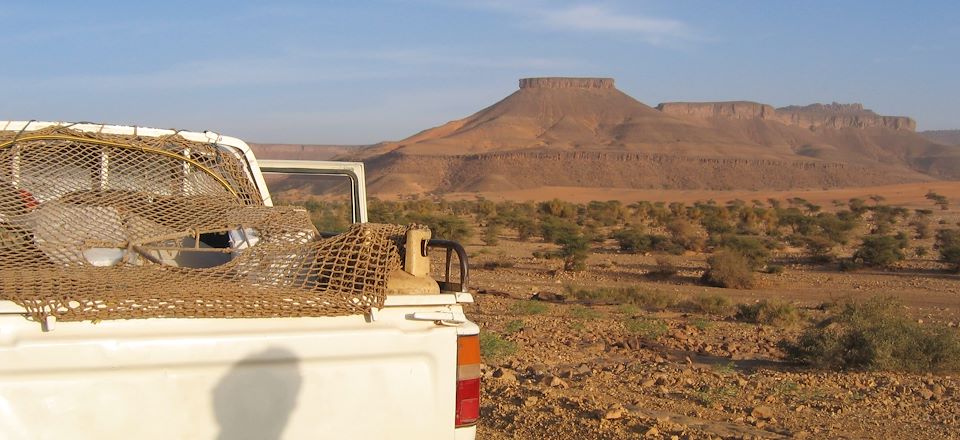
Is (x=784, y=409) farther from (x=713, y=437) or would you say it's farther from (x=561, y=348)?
(x=561, y=348)

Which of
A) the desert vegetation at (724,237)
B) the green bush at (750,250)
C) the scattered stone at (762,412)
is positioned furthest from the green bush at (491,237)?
the scattered stone at (762,412)

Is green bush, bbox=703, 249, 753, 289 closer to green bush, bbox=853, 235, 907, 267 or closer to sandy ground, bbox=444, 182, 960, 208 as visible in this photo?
green bush, bbox=853, 235, 907, 267

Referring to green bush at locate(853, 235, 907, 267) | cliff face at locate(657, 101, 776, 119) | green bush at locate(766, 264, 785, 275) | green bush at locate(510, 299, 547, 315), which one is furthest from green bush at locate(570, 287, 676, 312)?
cliff face at locate(657, 101, 776, 119)

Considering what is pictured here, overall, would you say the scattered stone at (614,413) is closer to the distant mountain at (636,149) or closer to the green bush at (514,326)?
the green bush at (514,326)

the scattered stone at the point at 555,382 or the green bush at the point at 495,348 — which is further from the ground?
the scattered stone at the point at 555,382

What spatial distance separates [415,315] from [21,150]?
6.23 ft

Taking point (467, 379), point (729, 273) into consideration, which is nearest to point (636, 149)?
point (729, 273)

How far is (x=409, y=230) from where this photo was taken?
3840mm

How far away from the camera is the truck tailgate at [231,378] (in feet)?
9.19

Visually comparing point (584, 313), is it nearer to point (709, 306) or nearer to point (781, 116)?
point (709, 306)

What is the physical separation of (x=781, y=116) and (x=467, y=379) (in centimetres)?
17844

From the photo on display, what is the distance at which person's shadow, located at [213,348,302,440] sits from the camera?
3053 mm

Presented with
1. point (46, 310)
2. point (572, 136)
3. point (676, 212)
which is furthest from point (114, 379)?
point (572, 136)

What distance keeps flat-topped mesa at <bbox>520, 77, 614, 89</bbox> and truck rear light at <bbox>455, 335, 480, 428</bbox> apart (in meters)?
146
